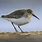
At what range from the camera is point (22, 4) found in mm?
970

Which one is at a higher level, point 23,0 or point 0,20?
point 23,0

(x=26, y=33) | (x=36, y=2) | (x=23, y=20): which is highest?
(x=36, y=2)

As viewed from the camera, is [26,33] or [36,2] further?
[36,2]

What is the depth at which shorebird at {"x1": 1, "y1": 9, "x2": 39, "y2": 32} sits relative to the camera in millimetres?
925

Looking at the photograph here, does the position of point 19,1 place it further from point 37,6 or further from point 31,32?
point 31,32

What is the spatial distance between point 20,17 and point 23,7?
0.09m

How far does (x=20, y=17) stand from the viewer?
36.8 inches

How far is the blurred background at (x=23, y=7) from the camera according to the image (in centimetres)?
93

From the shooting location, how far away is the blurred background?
0.93 meters

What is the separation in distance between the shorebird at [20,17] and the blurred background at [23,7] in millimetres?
25

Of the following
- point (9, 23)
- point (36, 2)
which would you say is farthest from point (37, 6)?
point (9, 23)

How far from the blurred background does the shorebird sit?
0.02 meters

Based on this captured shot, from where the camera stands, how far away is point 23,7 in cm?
97

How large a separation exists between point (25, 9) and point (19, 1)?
0.27ft
